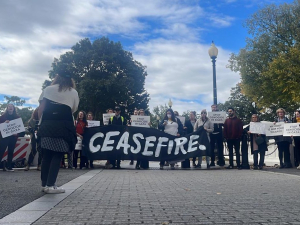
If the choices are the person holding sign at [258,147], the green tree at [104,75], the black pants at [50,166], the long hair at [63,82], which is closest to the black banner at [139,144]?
A: the person holding sign at [258,147]

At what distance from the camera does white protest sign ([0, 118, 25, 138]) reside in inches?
477

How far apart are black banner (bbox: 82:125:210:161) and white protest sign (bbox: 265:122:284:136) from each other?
7.46 ft

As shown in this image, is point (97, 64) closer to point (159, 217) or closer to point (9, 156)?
point (9, 156)

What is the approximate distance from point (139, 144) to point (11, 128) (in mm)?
4261

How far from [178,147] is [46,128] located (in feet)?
25.6

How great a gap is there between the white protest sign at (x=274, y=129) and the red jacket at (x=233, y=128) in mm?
1180

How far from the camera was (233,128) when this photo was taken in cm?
1313

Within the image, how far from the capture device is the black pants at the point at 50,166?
6.14 meters

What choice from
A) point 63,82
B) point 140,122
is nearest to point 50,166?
point 63,82

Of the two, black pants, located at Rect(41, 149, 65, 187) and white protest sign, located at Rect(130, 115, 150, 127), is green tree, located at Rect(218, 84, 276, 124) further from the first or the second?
black pants, located at Rect(41, 149, 65, 187)

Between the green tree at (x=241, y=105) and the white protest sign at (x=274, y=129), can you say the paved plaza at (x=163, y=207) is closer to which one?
the white protest sign at (x=274, y=129)

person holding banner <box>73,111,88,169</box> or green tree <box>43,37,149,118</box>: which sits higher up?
green tree <box>43,37,149,118</box>

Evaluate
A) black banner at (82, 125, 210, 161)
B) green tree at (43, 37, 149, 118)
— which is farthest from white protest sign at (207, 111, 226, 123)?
green tree at (43, 37, 149, 118)

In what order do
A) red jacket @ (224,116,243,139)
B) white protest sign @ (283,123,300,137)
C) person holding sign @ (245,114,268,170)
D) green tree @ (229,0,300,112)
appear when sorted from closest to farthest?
person holding sign @ (245,114,268,170), white protest sign @ (283,123,300,137), red jacket @ (224,116,243,139), green tree @ (229,0,300,112)
